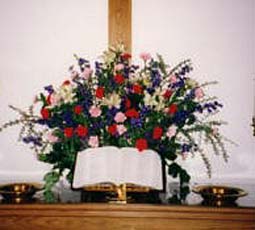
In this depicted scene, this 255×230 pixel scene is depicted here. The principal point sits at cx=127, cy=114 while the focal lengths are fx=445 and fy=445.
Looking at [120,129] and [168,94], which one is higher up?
[168,94]

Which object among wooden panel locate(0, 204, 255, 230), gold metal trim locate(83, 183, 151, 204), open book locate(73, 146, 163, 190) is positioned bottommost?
wooden panel locate(0, 204, 255, 230)

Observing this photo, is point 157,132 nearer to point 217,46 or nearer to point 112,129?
point 112,129

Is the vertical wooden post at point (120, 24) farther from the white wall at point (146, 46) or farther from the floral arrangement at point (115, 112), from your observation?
the floral arrangement at point (115, 112)

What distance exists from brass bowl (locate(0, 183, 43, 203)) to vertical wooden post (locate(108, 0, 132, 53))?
3.55 feet

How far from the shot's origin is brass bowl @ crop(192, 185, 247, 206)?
2.01 meters

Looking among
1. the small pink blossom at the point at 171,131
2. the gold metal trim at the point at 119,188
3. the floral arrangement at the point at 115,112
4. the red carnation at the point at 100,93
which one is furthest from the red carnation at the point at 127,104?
the gold metal trim at the point at 119,188

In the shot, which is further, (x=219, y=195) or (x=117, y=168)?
(x=219, y=195)

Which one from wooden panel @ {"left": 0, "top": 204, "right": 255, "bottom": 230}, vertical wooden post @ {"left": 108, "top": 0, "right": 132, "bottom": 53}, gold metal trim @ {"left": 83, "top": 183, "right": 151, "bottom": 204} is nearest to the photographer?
wooden panel @ {"left": 0, "top": 204, "right": 255, "bottom": 230}

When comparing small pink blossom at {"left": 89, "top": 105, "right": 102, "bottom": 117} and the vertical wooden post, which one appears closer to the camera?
small pink blossom at {"left": 89, "top": 105, "right": 102, "bottom": 117}

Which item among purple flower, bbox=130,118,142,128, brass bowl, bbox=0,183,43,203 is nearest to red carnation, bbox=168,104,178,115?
purple flower, bbox=130,118,142,128

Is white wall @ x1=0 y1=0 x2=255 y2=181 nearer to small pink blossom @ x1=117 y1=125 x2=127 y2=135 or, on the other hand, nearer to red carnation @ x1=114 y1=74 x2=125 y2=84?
red carnation @ x1=114 y1=74 x2=125 y2=84

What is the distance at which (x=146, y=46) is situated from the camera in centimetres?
287

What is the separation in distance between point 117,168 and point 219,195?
1.65 feet

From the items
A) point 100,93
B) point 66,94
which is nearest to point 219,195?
point 100,93
